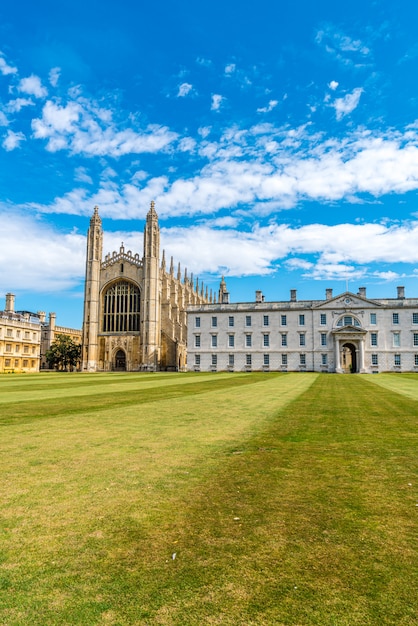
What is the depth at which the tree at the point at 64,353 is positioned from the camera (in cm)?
7675

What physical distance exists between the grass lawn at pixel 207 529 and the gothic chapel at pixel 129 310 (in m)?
60.8

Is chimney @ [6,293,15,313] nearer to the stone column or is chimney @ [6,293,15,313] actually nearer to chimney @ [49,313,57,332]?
chimney @ [49,313,57,332]

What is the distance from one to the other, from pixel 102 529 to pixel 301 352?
189 ft

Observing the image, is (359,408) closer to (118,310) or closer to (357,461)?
(357,461)

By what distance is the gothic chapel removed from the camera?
6981 cm

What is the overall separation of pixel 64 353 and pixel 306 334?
4381cm

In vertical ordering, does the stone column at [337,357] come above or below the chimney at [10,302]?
below

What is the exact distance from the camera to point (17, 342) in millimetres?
66000

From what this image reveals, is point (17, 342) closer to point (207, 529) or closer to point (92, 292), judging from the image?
point (92, 292)

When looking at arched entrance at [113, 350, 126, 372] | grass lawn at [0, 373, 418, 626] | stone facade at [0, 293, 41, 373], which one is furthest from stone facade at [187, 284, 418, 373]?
grass lawn at [0, 373, 418, 626]

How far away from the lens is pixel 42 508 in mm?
5227

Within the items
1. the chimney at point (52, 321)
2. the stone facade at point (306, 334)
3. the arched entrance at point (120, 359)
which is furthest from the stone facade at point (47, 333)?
the stone facade at point (306, 334)

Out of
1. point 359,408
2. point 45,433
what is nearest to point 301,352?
point 359,408

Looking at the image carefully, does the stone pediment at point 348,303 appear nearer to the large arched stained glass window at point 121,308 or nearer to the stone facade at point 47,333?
the large arched stained glass window at point 121,308
